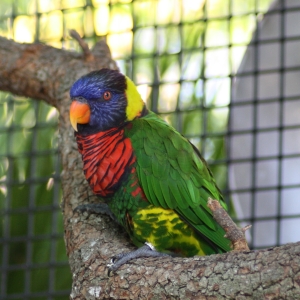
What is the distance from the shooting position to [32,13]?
11.9ft

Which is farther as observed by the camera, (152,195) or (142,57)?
(142,57)

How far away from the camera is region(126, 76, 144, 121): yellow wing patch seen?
2010mm

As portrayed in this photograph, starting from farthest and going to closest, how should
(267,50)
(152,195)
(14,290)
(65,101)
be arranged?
(14,290), (267,50), (65,101), (152,195)

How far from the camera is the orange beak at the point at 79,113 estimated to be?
1.91m

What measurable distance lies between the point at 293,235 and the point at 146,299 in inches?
71.2

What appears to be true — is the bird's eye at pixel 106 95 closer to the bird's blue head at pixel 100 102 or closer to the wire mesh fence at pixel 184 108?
the bird's blue head at pixel 100 102

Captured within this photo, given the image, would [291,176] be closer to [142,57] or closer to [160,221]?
[142,57]

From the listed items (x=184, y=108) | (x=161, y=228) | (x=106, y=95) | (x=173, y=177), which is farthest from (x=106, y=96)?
(x=184, y=108)

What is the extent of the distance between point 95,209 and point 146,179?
234 mm

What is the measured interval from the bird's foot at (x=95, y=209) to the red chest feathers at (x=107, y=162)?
2.5 inches

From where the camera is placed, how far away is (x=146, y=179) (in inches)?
72.1

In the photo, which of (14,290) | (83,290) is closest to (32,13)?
(14,290)

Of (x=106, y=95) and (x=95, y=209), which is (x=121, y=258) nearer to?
(x=95, y=209)

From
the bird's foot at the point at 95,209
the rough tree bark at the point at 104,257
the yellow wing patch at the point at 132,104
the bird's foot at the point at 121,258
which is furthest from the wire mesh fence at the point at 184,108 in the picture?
the bird's foot at the point at 121,258
